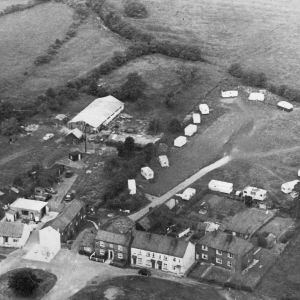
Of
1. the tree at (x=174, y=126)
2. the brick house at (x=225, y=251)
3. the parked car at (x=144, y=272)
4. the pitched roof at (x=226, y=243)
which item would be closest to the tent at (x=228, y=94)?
the tree at (x=174, y=126)

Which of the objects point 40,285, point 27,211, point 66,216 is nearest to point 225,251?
point 66,216

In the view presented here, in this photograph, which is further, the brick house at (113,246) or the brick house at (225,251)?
the brick house at (113,246)

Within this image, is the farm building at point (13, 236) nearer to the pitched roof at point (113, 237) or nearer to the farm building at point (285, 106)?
the pitched roof at point (113, 237)

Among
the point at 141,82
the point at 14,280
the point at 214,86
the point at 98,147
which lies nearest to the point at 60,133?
the point at 98,147

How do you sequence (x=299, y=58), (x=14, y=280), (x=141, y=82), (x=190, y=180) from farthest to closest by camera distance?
(x=299, y=58)
(x=141, y=82)
(x=190, y=180)
(x=14, y=280)

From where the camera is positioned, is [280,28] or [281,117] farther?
[280,28]

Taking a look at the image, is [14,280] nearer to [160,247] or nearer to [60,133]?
[160,247]
